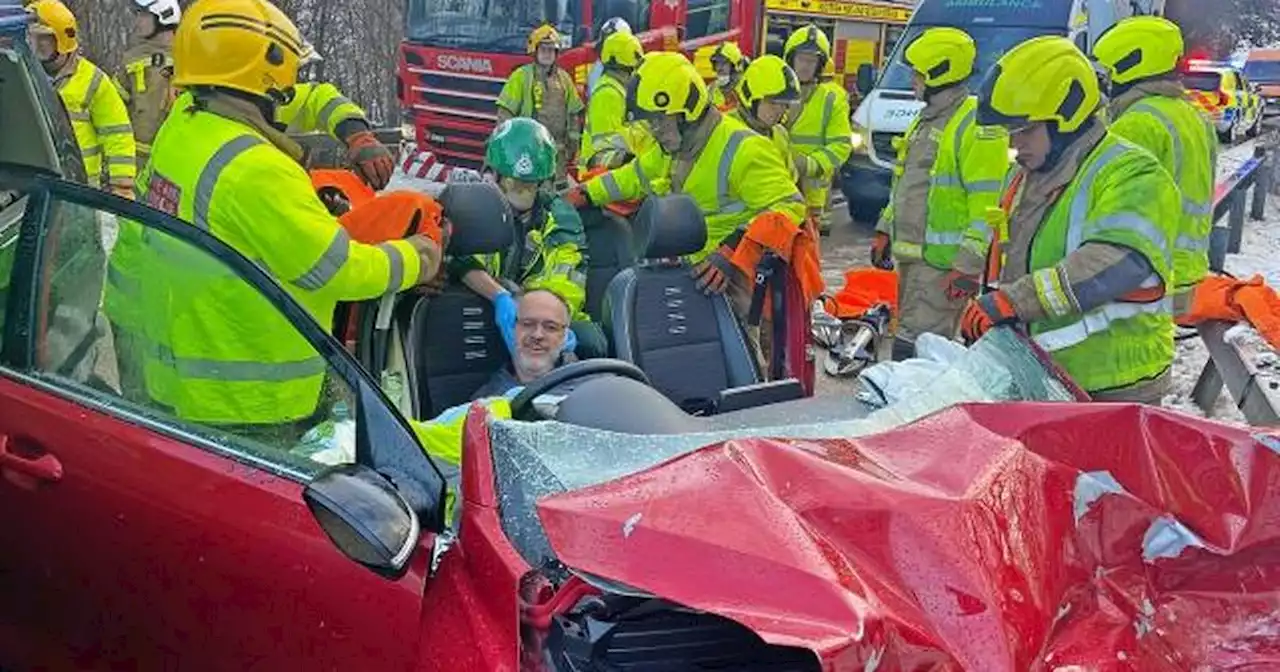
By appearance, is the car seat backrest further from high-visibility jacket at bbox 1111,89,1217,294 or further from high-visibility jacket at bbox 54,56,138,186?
high-visibility jacket at bbox 54,56,138,186

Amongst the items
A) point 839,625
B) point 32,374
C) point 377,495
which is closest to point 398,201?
point 32,374

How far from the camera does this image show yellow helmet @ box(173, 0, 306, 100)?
2969mm

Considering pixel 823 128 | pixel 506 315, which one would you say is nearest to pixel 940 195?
pixel 506 315

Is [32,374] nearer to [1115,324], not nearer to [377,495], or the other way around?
[377,495]

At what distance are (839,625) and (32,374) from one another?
1.76 metres

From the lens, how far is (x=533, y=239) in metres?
4.52

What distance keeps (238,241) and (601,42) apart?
8539 millimetres

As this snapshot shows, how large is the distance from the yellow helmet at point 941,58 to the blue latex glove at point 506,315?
311 cm

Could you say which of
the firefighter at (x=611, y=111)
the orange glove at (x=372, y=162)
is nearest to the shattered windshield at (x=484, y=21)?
the firefighter at (x=611, y=111)

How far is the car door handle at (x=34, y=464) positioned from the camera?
226cm

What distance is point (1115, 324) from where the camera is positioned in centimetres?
352

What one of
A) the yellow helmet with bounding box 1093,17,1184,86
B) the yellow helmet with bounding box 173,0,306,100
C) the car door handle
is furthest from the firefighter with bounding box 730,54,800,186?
the car door handle

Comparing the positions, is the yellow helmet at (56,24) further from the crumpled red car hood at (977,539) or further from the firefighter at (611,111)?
the crumpled red car hood at (977,539)

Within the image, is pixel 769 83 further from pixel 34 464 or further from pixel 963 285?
pixel 34 464
